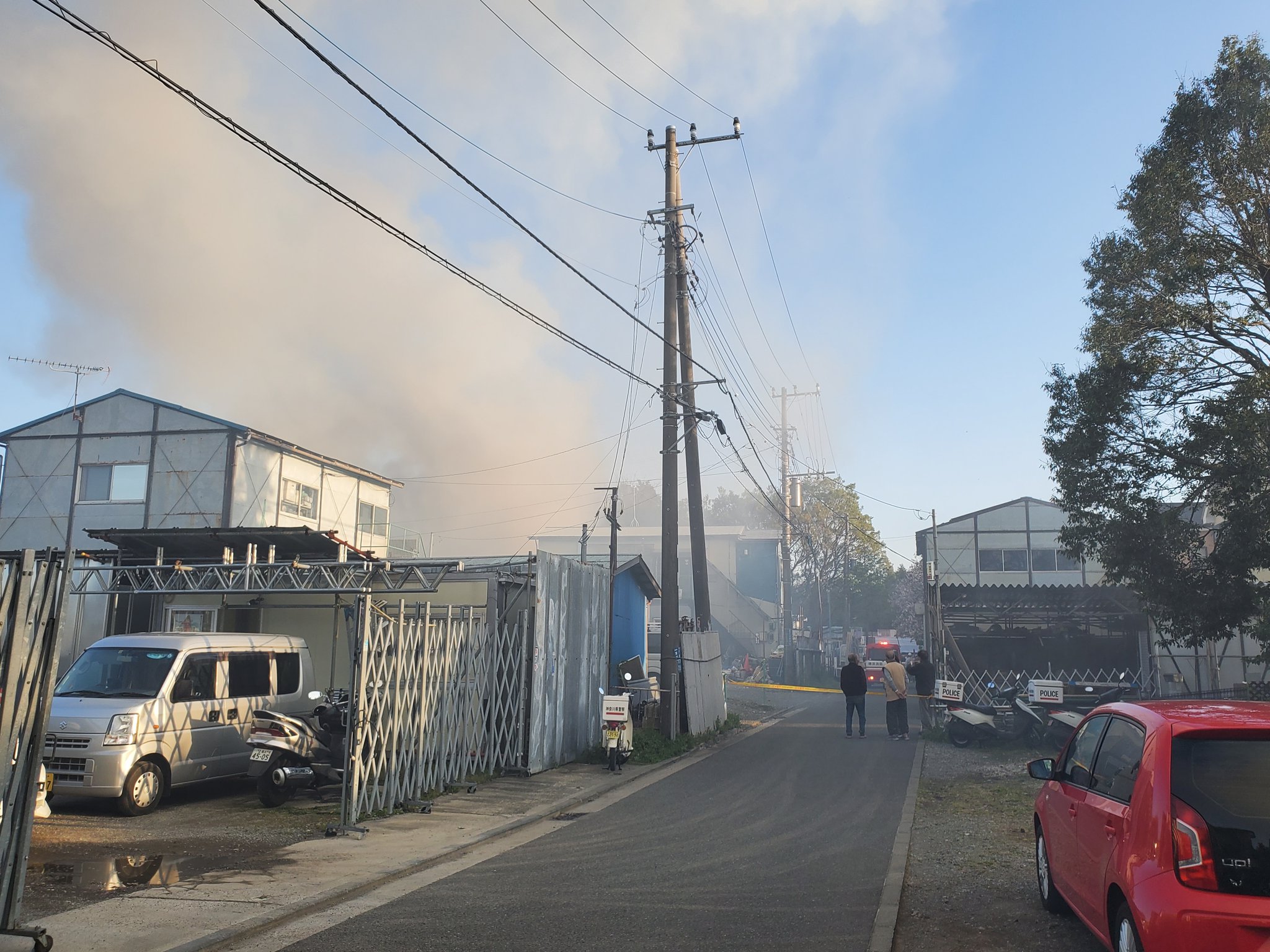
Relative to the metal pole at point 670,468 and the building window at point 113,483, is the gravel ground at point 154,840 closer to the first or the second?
the metal pole at point 670,468

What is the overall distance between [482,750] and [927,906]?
297 inches

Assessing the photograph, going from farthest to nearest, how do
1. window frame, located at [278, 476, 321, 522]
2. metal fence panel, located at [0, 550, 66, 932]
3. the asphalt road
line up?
window frame, located at [278, 476, 321, 522] → the asphalt road → metal fence panel, located at [0, 550, 66, 932]

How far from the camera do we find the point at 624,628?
24.8 metres

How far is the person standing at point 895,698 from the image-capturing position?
1841 centimetres

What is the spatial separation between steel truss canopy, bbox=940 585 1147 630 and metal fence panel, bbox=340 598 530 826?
1320 centimetres

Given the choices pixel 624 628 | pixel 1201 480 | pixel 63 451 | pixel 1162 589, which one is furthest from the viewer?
pixel 63 451

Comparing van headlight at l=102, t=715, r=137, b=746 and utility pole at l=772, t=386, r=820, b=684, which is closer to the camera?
van headlight at l=102, t=715, r=137, b=746

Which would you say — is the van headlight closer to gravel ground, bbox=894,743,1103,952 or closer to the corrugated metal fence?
the corrugated metal fence

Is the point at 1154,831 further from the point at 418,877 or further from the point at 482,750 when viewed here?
the point at 482,750

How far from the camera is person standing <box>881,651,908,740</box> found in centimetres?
1841

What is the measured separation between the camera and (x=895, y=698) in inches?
741

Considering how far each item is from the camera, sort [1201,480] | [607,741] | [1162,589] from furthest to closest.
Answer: [1162,589] < [1201,480] < [607,741]

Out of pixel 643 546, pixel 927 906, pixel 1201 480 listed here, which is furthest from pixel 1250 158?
pixel 643 546

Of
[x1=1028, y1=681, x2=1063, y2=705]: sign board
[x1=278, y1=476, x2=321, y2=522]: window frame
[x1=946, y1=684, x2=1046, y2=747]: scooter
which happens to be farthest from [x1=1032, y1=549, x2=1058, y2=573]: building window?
[x1=278, y1=476, x2=321, y2=522]: window frame
